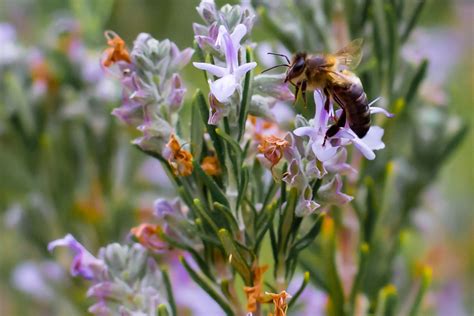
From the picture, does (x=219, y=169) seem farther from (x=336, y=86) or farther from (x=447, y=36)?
(x=447, y=36)

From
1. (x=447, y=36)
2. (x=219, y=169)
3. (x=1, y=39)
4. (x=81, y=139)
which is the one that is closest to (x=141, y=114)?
(x=219, y=169)

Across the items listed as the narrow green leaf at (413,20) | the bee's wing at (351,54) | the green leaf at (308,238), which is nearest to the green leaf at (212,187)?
the green leaf at (308,238)

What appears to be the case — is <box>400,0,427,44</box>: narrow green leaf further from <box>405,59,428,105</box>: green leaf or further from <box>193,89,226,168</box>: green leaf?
<box>193,89,226,168</box>: green leaf

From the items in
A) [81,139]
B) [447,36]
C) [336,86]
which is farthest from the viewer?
[447,36]

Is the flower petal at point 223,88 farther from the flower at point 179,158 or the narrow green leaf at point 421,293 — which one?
the narrow green leaf at point 421,293

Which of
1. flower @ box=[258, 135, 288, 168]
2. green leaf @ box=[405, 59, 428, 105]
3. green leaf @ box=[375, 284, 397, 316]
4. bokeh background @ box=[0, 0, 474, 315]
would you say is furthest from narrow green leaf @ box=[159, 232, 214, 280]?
bokeh background @ box=[0, 0, 474, 315]

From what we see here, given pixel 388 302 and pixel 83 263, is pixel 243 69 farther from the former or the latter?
pixel 388 302

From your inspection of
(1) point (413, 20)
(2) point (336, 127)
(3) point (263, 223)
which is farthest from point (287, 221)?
(1) point (413, 20)
